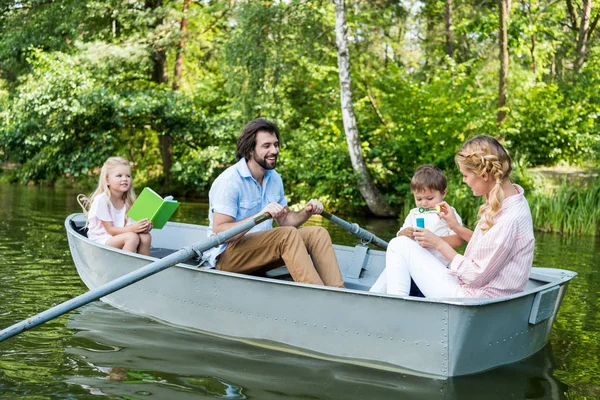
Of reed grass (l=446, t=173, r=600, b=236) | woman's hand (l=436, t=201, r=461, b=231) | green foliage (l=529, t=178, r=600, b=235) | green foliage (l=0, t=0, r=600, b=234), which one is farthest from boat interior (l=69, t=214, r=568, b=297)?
green foliage (l=0, t=0, r=600, b=234)

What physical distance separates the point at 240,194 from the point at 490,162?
1813 mm

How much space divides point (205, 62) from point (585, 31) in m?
11.2

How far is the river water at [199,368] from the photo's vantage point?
3.82 metres

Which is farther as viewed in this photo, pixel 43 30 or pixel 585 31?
pixel 43 30

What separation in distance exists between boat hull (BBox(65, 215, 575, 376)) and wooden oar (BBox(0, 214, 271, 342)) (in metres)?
0.24

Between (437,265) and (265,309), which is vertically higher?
(437,265)

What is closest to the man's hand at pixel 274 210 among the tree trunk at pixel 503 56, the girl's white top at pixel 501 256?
the girl's white top at pixel 501 256

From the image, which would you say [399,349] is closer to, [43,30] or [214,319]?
[214,319]

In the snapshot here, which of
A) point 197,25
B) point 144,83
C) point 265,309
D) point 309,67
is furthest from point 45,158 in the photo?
point 265,309

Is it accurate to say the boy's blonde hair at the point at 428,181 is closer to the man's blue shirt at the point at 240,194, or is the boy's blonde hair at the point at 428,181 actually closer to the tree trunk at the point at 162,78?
the man's blue shirt at the point at 240,194

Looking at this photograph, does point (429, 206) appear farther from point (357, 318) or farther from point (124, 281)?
point (124, 281)

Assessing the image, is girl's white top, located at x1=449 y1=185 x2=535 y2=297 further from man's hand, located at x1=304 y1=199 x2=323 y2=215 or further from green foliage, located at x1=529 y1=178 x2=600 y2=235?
green foliage, located at x1=529 y1=178 x2=600 y2=235

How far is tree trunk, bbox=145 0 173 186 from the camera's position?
20.2 meters

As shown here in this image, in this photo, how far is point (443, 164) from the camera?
15.4 metres
